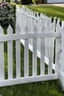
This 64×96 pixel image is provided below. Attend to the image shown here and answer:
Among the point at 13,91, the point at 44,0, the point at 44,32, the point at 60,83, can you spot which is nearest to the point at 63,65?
the point at 60,83

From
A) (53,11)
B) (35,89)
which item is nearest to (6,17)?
(53,11)

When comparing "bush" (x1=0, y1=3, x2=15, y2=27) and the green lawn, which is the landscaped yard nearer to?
"bush" (x1=0, y1=3, x2=15, y2=27)

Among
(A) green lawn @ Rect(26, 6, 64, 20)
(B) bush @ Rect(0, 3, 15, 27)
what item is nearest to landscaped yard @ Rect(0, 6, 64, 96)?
(B) bush @ Rect(0, 3, 15, 27)

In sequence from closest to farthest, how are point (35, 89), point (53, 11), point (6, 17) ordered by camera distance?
1. point (35, 89)
2. point (6, 17)
3. point (53, 11)

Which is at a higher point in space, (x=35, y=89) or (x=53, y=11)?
(x=35, y=89)

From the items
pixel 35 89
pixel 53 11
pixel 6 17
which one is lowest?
pixel 53 11

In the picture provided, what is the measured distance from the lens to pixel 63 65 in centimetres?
465

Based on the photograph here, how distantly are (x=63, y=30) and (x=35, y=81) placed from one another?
105 cm

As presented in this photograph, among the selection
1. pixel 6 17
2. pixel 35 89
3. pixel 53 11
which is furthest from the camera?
pixel 53 11

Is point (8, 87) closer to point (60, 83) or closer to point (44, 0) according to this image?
point (60, 83)

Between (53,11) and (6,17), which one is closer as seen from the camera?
(6,17)

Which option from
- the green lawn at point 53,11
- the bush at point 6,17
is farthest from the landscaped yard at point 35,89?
the green lawn at point 53,11

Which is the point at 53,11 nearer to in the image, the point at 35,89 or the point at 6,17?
the point at 6,17

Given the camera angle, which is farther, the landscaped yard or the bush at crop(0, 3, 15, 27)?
the bush at crop(0, 3, 15, 27)
